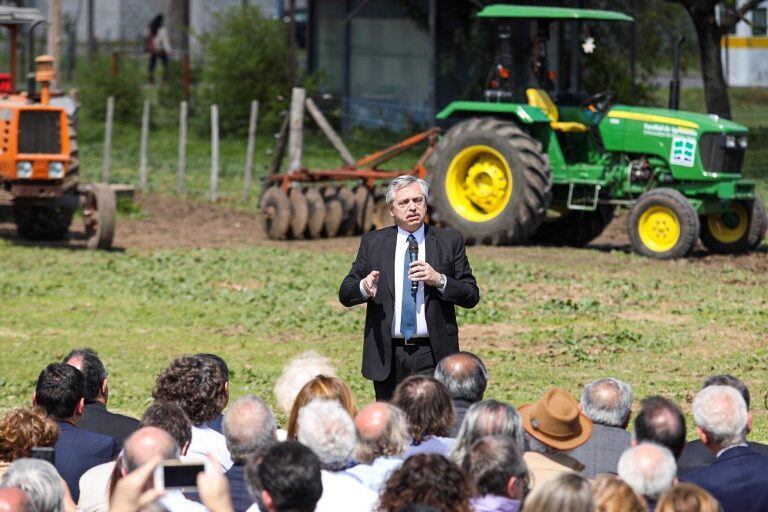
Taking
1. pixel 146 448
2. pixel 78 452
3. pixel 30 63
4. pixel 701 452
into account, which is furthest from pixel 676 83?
pixel 146 448

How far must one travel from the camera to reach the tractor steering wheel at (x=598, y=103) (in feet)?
57.7

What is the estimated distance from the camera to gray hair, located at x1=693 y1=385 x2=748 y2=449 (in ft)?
19.3

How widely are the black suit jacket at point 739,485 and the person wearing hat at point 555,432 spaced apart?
607 mm

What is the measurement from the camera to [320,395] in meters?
6.29

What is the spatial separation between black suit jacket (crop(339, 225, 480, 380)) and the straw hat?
3.84 ft

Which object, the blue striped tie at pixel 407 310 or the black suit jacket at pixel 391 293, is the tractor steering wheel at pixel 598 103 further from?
the blue striped tie at pixel 407 310

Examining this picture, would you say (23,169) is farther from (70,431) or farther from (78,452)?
(78,452)

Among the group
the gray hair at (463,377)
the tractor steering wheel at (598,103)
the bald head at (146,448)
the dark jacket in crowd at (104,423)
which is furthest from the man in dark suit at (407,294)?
the tractor steering wheel at (598,103)

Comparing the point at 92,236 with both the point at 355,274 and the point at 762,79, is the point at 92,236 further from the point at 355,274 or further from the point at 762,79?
the point at 762,79

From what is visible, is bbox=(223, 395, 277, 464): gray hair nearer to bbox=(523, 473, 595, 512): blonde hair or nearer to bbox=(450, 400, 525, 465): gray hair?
bbox=(450, 400, 525, 465): gray hair

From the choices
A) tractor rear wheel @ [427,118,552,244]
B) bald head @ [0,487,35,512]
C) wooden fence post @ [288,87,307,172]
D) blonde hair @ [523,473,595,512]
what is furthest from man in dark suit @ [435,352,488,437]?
wooden fence post @ [288,87,307,172]

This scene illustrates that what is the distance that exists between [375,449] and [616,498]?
4.02ft

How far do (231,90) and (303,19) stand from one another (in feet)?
38.1

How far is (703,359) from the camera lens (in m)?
11.0
